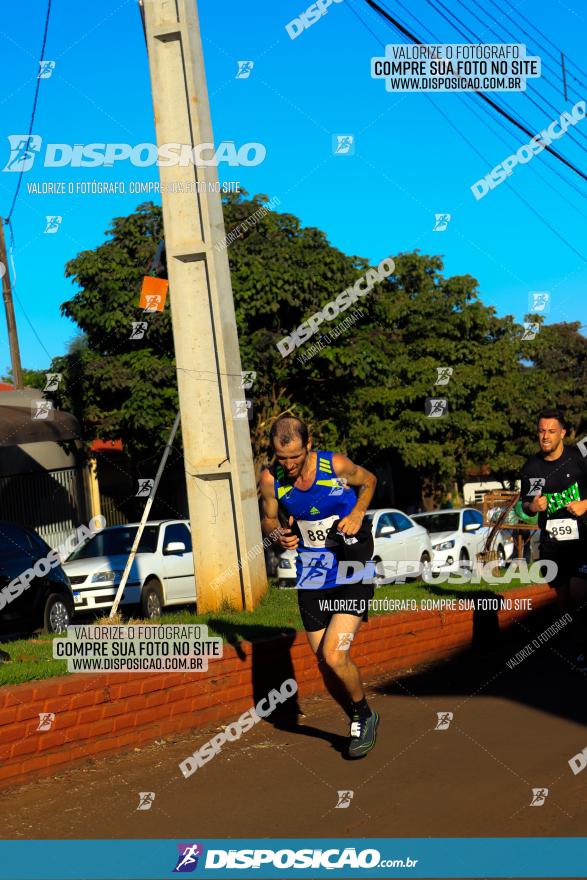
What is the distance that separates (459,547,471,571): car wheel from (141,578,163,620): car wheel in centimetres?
842

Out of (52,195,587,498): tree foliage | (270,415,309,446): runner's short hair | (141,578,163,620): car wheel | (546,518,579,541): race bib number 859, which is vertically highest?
(52,195,587,498): tree foliage

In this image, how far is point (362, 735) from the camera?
6520mm

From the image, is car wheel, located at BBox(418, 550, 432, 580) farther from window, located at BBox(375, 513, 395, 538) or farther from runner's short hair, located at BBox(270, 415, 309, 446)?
runner's short hair, located at BBox(270, 415, 309, 446)

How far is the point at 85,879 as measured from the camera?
4531 mm

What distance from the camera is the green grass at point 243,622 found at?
24.4ft

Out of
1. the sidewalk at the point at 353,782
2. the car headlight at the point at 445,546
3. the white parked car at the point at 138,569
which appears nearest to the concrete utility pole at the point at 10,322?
the white parked car at the point at 138,569

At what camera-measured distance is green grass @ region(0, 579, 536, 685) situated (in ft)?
24.4

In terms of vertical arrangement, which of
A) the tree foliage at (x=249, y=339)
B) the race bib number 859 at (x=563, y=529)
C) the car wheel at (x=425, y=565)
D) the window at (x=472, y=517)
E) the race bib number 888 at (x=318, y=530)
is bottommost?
the car wheel at (x=425, y=565)

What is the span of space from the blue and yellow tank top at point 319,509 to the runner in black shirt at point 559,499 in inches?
87.3

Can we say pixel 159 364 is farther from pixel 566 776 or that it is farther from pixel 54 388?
pixel 566 776

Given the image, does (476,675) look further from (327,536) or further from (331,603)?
(327,536)

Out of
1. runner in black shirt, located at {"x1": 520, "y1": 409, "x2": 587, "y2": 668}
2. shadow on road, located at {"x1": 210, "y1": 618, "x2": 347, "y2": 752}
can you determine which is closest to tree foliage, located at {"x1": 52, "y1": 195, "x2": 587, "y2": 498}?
shadow on road, located at {"x1": 210, "y1": 618, "x2": 347, "y2": 752}

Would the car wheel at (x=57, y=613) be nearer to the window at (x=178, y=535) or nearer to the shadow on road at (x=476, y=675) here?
the shadow on road at (x=476, y=675)

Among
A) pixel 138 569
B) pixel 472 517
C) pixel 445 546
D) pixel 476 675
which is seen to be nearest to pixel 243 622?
pixel 476 675
